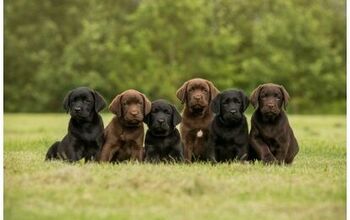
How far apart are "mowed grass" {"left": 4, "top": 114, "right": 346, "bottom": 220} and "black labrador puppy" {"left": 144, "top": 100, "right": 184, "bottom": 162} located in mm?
948

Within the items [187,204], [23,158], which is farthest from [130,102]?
[187,204]

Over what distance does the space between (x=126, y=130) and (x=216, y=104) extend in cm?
102

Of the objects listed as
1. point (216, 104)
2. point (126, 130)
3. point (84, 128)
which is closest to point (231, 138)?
point (216, 104)

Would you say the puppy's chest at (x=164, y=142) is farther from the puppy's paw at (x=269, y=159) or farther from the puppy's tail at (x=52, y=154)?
the puppy's tail at (x=52, y=154)

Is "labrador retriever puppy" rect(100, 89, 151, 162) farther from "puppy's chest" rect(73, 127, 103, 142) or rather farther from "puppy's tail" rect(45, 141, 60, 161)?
"puppy's tail" rect(45, 141, 60, 161)

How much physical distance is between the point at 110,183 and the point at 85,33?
29.2 m

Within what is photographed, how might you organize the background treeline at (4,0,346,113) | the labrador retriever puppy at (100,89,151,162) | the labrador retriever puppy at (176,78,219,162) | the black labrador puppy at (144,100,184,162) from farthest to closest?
the background treeline at (4,0,346,113)
the labrador retriever puppy at (176,78,219,162)
the black labrador puppy at (144,100,184,162)
the labrador retriever puppy at (100,89,151,162)

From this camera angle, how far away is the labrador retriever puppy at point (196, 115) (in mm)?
9250

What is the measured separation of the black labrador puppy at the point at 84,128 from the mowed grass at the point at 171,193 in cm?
106

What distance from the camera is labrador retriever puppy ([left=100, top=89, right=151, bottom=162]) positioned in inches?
349

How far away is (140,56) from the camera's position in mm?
33281

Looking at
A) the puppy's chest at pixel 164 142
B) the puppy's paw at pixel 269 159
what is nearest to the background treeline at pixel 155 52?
the puppy's chest at pixel 164 142

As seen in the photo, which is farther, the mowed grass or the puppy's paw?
the puppy's paw

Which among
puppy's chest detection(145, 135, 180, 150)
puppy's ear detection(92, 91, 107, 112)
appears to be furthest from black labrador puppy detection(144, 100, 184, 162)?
puppy's ear detection(92, 91, 107, 112)
